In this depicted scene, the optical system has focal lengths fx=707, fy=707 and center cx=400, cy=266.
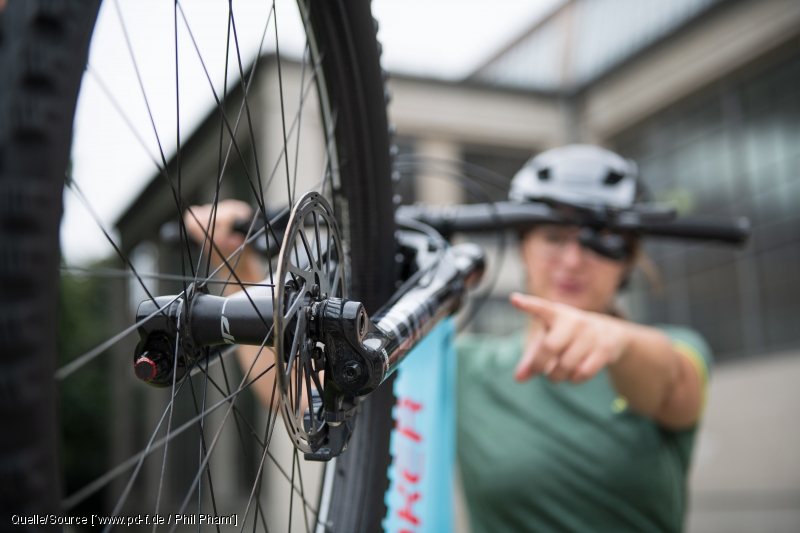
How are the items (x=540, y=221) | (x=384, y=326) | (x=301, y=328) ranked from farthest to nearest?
(x=540, y=221) < (x=384, y=326) < (x=301, y=328)

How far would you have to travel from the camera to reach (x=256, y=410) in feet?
24.0

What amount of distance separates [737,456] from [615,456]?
18.3 feet

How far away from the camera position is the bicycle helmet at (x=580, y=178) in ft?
5.10

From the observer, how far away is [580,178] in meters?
1.63

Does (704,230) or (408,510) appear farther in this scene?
(704,230)

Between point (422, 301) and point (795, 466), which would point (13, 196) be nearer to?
point (422, 301)

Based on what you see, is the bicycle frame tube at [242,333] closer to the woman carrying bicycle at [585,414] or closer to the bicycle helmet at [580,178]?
the woman carrying bicycle at [585,414]

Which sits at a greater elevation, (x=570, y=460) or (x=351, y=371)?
(x=351, y=371)

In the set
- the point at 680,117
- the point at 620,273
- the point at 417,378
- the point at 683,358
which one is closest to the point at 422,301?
the point at 417,378

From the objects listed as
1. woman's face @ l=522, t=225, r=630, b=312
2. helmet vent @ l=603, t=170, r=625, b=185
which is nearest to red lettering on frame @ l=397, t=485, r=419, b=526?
woman's face @ l=522, t=225, r=630, b=312

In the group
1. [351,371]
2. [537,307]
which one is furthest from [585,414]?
[351,371]

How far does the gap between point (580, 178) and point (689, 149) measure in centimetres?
644

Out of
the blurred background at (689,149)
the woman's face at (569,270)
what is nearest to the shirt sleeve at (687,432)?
the woman's face at (569,270)

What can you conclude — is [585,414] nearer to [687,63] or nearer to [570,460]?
[570,460]
